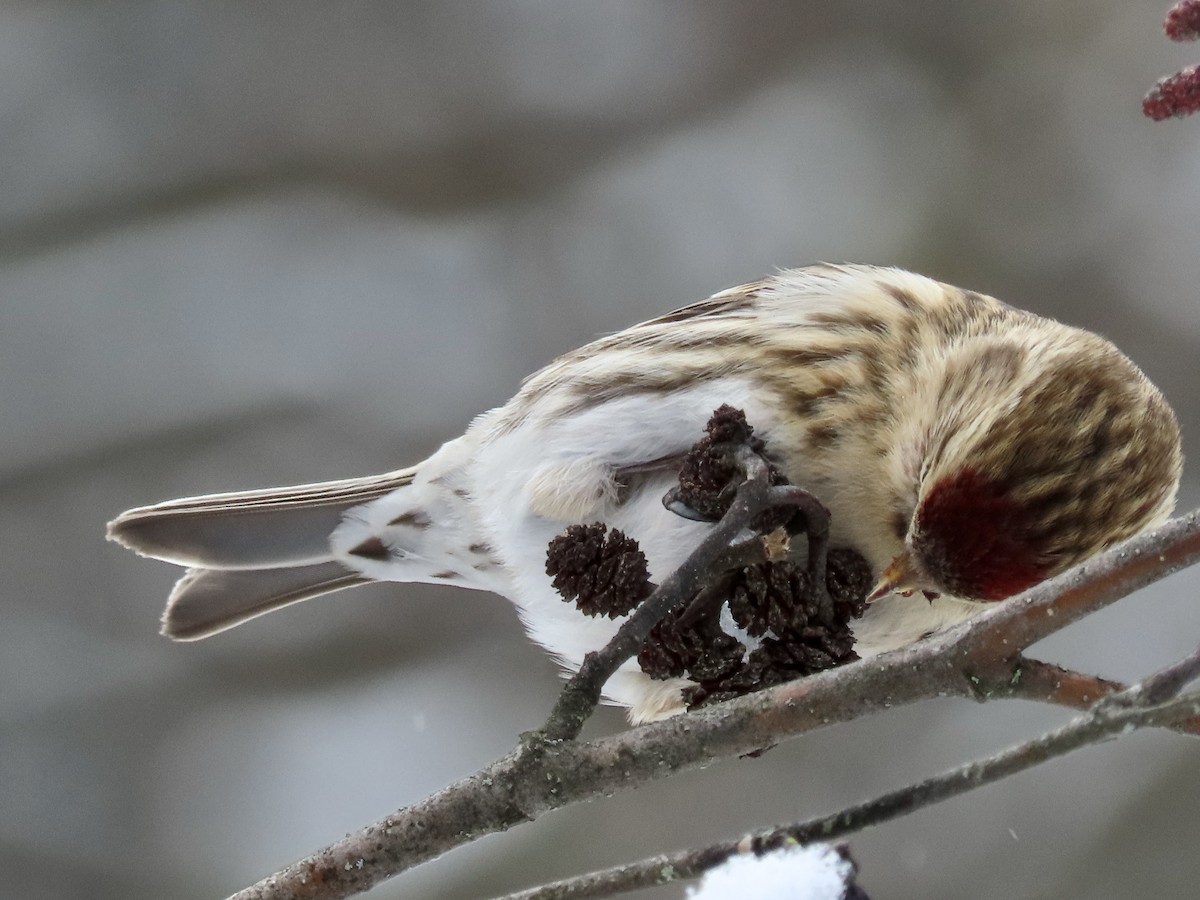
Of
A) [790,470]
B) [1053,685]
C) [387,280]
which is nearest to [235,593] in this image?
[790,470]

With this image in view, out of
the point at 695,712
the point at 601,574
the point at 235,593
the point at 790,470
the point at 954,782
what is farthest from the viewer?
the point at 235,593

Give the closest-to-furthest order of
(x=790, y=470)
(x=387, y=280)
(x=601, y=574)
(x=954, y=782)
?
(x=954, y=782), (x=601, y=574), (x=790, y=470), (x=387, y=280)

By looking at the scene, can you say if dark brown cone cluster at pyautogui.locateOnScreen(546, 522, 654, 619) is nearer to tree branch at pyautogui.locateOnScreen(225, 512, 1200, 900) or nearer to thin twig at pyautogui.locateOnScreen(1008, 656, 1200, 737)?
tree branch at pyautogui.locateOnScreen(225, 512, 1200, 900)

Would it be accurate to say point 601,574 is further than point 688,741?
Yes

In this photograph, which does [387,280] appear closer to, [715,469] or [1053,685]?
[715,469]

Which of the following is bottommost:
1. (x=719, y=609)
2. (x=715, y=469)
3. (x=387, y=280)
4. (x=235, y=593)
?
(x=719, y=609)

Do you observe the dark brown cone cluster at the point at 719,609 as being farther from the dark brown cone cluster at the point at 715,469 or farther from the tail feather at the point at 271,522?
the tail feather at the point at 271,522

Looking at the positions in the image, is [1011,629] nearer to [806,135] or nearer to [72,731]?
[806,135]
